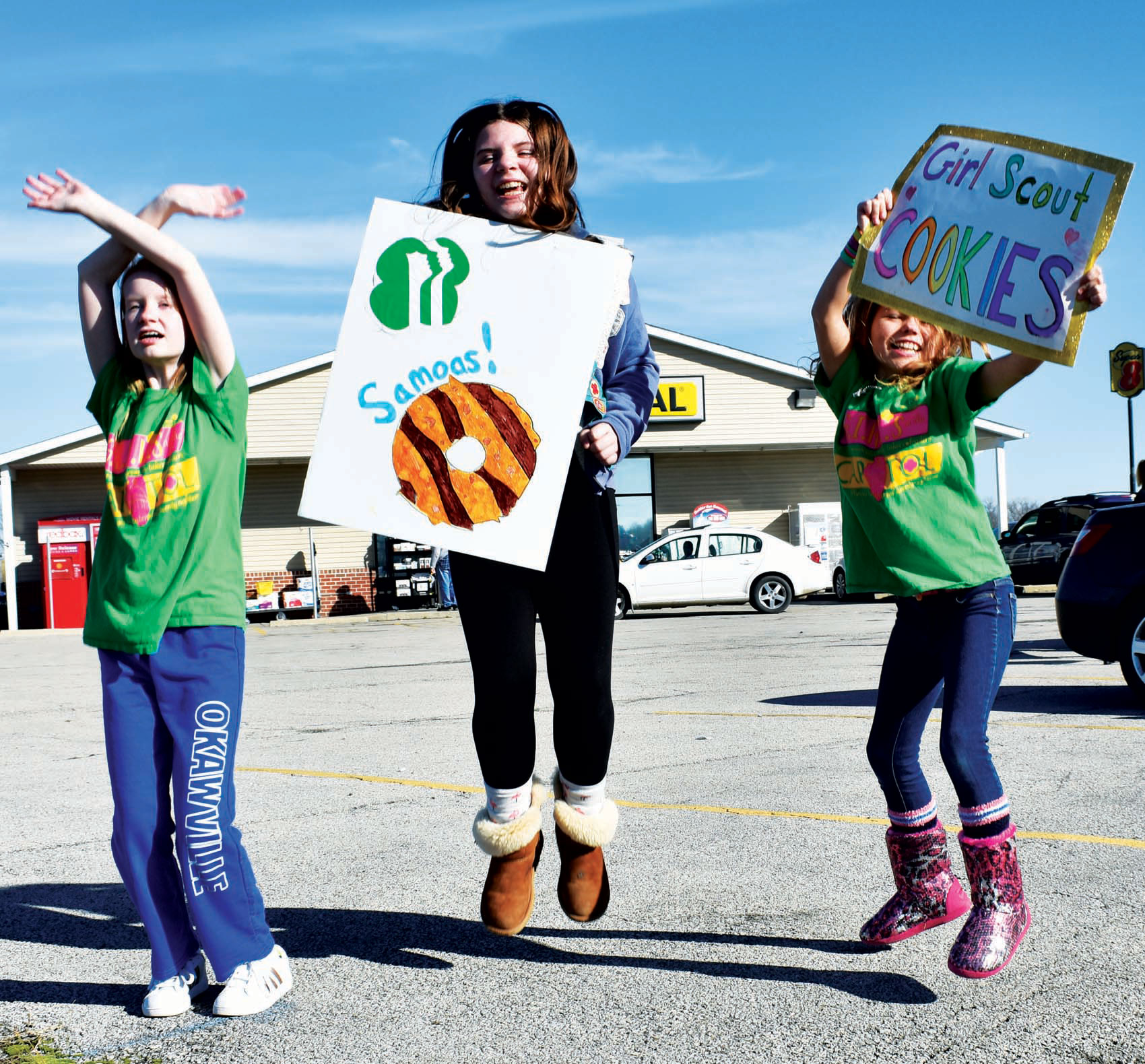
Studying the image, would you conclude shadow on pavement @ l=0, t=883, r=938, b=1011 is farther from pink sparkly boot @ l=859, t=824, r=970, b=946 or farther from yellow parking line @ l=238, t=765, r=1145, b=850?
yellow parking line @ l=238, t=765, r=1145, b=850

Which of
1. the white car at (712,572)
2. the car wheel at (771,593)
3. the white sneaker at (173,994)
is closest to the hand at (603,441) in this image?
the white sneaker at (173,994)

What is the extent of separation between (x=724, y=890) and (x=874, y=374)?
5.25 ft

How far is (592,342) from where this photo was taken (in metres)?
2.98

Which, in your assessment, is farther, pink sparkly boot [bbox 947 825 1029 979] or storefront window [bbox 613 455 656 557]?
storefront window [bbox 613 455 656 557]

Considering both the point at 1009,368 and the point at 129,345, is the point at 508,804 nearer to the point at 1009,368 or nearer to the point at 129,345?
the point at 129,345

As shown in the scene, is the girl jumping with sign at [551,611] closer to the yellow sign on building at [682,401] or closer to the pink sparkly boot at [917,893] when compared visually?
the pink sparkly boot at [917,893]

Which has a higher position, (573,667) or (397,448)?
(397,448)

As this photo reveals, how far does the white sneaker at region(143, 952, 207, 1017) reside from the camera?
8.88 ft

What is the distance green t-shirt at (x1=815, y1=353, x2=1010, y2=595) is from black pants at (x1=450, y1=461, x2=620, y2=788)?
25.0 inches

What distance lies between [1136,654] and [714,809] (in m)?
3.81

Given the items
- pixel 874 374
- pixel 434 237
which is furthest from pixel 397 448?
pixel 874 374

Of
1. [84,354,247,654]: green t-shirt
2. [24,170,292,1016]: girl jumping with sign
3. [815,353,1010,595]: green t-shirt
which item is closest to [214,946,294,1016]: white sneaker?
[24,170,292,1016]: girl jumping with sign

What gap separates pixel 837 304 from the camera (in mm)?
3125

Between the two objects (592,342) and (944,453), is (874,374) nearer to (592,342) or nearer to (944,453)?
(944,453)
